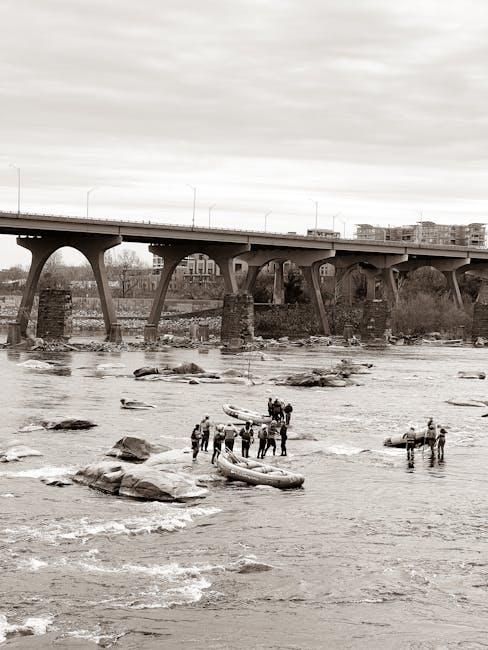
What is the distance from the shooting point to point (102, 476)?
38.8 meters

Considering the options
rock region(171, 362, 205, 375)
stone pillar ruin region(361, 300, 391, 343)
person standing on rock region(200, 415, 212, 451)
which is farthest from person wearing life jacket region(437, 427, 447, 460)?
stone pillar ruin region(361, 300, 391, 343)

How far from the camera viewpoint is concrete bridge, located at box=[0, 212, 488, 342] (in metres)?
136

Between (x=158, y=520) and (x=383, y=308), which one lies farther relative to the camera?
(x=383, y=308)

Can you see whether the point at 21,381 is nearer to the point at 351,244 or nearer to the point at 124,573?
the point at 124,573

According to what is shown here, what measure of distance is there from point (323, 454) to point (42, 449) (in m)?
12.8

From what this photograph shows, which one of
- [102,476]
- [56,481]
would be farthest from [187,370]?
[102,476]

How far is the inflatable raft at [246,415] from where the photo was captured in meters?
56.3

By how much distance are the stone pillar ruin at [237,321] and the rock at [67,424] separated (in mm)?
85761

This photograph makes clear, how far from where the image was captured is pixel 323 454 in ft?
159

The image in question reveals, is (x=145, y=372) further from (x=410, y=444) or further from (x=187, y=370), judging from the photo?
(x=410, y=444)

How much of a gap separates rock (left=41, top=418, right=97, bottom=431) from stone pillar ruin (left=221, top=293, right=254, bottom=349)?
85761 mm

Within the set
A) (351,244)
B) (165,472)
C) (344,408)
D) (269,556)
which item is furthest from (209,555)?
(351,244)

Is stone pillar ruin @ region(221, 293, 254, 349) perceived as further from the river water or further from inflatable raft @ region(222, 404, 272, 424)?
the river water

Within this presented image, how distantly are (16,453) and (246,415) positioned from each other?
631 inches
